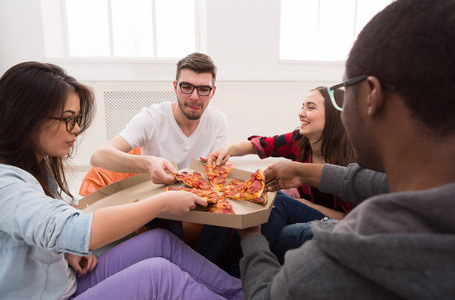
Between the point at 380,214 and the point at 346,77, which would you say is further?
the point at 346,77

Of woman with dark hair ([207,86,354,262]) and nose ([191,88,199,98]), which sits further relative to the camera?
nose ([191,88,199,98])

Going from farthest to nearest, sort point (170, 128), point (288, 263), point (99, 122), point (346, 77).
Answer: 1. point (99, 122)
2. point (170, 128)
3. point (346, 77)
4. point (288, 263)

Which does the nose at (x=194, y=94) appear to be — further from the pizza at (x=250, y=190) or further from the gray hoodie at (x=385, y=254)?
the gray hoodie at (x=385, y=254)

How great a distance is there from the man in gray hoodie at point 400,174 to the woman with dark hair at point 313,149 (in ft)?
3.12

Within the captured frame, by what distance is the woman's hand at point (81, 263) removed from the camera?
1229 mm

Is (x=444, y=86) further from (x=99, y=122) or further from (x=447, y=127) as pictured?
(x=99, y=122)

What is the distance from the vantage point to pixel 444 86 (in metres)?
0.59

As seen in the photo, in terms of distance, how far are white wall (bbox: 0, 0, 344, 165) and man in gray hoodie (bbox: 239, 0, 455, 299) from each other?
3.72 m

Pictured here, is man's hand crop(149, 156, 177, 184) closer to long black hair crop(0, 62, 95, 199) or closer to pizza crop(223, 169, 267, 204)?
pizza crop(223, 169, 267, 204)

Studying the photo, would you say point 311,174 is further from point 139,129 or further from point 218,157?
point 139,129

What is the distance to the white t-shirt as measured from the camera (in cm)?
225

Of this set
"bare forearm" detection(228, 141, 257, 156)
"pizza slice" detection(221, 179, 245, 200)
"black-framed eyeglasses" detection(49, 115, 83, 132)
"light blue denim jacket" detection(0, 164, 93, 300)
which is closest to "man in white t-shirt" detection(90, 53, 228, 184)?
"bare forearm" detection(228, 141, 257, 156)

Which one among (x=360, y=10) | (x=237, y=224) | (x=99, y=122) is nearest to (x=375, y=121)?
(x=237, y=224)

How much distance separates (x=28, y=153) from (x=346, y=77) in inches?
44.1
